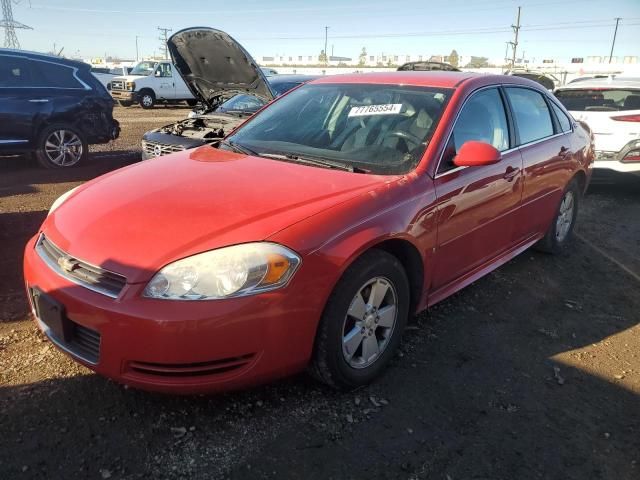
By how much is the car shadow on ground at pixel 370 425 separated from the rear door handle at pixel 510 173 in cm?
116

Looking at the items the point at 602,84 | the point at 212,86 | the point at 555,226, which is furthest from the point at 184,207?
the point at 602,84

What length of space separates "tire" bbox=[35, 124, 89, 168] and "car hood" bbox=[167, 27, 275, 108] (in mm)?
2026

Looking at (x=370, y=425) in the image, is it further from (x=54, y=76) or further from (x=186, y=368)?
(x=54, y=76)

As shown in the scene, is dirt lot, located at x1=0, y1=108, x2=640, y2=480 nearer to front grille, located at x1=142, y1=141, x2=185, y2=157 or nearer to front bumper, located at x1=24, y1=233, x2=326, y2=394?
front bumper, located at x1=24, y1=233, x2=326, y2=394

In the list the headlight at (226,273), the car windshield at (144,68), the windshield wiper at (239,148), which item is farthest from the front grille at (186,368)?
the car windshield at (144,68)

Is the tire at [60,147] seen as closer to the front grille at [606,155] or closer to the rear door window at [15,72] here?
the rear door window at [15,72]

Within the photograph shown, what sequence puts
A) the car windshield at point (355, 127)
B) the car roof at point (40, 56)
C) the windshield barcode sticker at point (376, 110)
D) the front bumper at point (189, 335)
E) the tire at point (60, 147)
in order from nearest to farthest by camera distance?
the front bumper at point (189, 335) < the car windshield at point (355, 127) < the windshield barcode sticker at point (376, 110) < the car roof at point (40, 56) < the tire at point (60, 147)

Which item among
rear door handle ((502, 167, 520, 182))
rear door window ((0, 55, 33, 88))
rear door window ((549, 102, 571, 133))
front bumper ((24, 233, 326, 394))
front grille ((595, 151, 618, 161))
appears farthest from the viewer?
rear door window ((0, 55, 33, 88))

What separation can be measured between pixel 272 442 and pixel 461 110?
2.30 m

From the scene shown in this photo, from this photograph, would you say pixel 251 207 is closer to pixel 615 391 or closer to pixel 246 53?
pixel 615 391

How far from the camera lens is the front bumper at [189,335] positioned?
214cm

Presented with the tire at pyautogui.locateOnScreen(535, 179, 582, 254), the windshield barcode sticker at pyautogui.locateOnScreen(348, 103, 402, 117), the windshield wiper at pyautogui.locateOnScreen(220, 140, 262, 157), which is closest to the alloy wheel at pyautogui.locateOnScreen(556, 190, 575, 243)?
the tire at pyautogui.locateOnScreen(535, 179, 582, 254)

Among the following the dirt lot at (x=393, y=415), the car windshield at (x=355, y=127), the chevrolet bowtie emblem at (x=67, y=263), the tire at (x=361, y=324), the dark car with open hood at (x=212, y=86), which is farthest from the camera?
the dark car with open hood at (x=212, y=86)

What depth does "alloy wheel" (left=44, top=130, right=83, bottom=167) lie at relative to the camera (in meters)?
8.00
